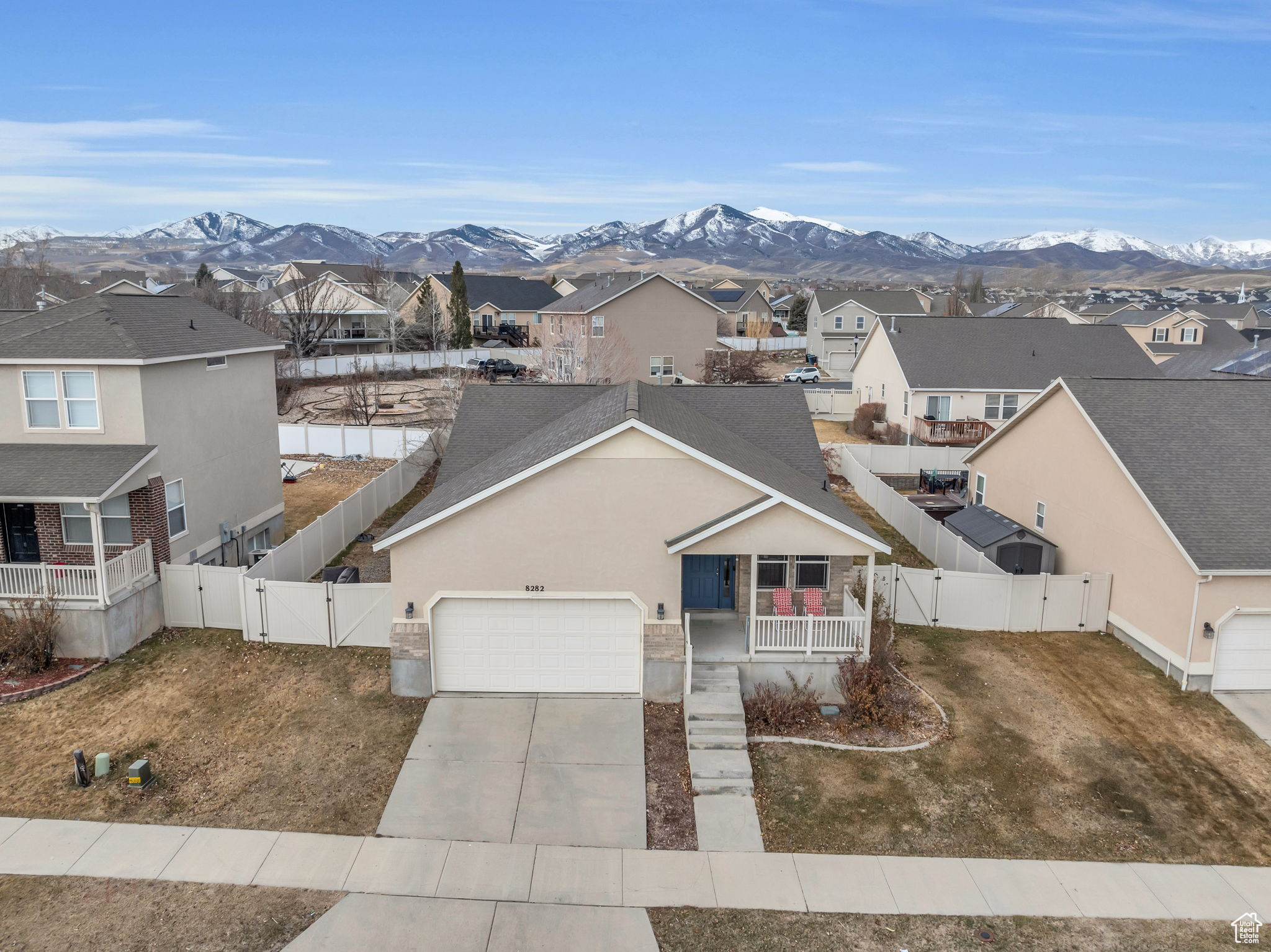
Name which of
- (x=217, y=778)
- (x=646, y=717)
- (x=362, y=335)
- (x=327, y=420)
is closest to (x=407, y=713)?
(x=217, y=778)

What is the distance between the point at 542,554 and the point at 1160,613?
1268cm

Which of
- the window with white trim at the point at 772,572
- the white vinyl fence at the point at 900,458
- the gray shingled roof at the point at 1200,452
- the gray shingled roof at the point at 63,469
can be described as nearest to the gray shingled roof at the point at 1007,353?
the white vinyl fence at the point at 900,458

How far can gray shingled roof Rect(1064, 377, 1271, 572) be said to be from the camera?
55.2 ft

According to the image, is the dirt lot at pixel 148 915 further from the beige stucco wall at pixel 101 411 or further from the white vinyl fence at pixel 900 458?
the white vinyl fence at pixel 900 458

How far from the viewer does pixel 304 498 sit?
3112 centimetres

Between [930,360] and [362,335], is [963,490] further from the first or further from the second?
[362,335]

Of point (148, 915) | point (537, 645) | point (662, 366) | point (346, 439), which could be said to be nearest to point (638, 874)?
point (537, 645)

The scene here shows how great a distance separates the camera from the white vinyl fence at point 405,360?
58.9 m

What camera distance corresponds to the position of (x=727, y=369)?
58.9 metres

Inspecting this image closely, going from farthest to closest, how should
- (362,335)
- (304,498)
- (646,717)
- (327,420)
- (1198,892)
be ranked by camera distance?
1. (362,335)
2. (327,420)
3. (304,498)
4. (646,717)
5. (1198,892)

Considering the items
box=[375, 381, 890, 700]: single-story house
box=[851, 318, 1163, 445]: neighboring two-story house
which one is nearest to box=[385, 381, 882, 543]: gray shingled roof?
box=[375, 381, 890, 700]: single-story house

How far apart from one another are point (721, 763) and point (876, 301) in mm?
72925

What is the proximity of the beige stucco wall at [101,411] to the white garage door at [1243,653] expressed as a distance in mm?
23130

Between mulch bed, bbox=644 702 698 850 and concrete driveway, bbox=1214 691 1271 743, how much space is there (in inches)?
406
